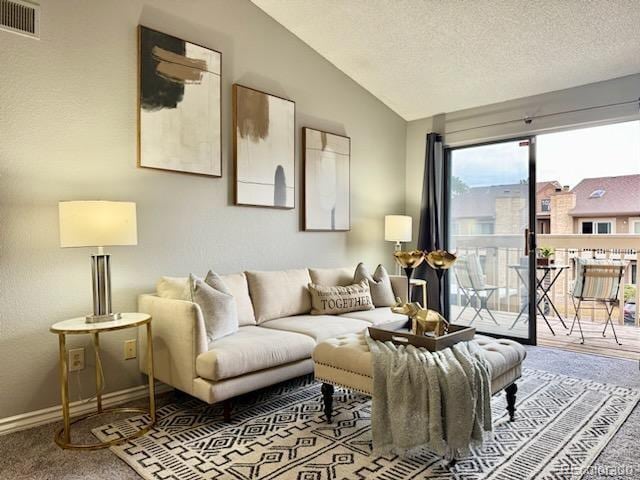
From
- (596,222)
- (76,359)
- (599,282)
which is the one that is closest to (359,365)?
(76,359)

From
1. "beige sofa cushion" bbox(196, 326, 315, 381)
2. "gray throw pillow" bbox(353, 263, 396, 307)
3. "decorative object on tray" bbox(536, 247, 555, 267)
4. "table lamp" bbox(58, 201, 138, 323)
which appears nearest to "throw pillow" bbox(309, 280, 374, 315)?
"gray throw pillow" bbox(353, 263, 396, 307)

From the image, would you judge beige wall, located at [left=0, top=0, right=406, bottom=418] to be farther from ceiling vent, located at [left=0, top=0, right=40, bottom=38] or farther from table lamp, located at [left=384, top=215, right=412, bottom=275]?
table lamp, located at [left=384, top=215, right=412, bottom=275]

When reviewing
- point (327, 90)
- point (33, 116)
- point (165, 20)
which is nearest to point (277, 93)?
point (327, 90)

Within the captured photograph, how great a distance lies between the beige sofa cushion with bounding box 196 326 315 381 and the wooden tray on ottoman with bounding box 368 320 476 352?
552mm

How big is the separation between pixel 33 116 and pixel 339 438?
2514 mm

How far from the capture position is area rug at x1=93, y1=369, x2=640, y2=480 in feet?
6.53

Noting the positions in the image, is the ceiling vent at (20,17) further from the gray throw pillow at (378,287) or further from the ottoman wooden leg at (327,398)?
the gray throw pillow at (378,287)

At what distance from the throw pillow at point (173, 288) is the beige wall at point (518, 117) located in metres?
3.29

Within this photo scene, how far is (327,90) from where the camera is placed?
4473 millimetres

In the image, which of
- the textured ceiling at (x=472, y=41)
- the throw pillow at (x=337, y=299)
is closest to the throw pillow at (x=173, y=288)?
the throw pillow at (x=337, y=299)

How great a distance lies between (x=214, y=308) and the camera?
2756mm

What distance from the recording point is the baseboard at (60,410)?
8.06ft

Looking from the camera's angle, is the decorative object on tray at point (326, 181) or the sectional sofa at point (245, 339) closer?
the sectional sofa at point (245, 339)

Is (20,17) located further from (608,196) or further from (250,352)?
(608,196)
